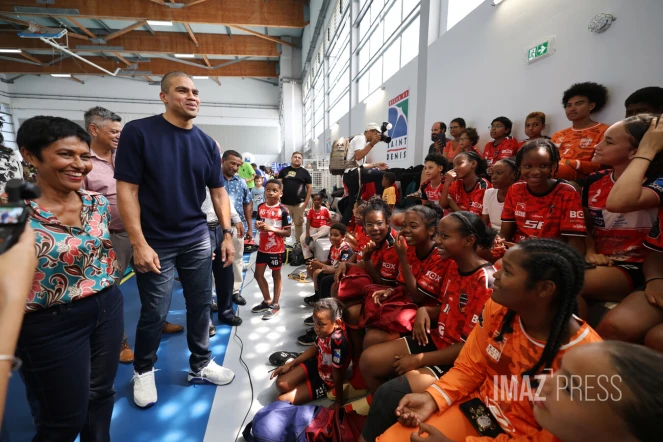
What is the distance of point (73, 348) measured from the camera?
106 cm

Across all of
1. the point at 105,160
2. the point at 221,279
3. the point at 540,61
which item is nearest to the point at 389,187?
the point at 540,61

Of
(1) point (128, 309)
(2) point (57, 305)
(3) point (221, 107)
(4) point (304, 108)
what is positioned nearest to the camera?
(2) point (57, 305)

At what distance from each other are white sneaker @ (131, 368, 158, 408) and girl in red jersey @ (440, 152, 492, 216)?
2.61m

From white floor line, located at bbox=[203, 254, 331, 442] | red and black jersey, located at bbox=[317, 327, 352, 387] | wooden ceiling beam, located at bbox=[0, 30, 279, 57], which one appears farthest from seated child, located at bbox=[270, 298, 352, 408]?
wooden ceiling beam, located at bbox=[0, 30, 279, 57]

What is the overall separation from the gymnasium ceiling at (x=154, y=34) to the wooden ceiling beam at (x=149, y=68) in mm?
35

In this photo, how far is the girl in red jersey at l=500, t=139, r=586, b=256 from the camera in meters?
1.60

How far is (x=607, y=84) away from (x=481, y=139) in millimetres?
1313

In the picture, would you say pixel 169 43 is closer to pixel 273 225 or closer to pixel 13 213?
pixel 273 225

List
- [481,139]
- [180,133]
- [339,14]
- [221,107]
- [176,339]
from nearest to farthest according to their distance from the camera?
1. [180,133]
2. [176,339]
3. [481,139]
4. [339,14]
5. [221,107]

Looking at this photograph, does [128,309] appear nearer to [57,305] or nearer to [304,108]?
[57,305]

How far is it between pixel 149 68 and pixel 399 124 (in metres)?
13.5

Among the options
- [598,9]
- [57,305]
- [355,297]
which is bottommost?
[355,297]

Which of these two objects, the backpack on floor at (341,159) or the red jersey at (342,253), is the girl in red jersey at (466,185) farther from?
the backpack on floor at (341,159)

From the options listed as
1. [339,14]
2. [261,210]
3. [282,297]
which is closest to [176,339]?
[282,297]
